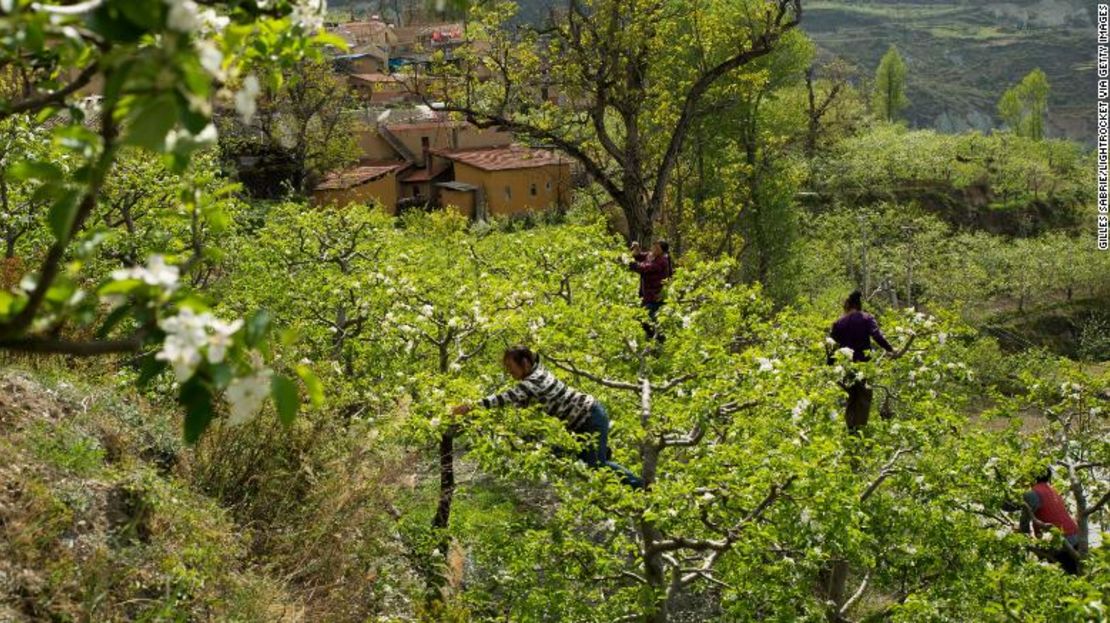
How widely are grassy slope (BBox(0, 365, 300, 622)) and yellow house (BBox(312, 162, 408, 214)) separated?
43.0 m

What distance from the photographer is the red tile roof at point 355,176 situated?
53125 mm

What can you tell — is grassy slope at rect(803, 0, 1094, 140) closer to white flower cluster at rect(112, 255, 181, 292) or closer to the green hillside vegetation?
the green hillside vegetation

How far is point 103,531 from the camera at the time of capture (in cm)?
670

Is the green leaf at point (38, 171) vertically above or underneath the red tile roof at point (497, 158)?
above

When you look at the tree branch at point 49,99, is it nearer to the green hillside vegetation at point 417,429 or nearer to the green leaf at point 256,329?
the green hillside vegetation at point 417,429

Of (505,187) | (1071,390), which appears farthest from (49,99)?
(505,187)

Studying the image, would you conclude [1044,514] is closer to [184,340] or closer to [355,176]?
[184,340]

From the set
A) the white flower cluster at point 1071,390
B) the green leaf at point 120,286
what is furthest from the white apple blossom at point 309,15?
the white flower cluster at point 1071,390

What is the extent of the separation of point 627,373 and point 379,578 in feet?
9.19

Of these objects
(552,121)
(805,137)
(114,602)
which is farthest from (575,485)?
(805,137)

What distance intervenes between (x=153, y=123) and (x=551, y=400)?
5604 mm

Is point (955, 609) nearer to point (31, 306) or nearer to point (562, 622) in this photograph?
point (562, 622)

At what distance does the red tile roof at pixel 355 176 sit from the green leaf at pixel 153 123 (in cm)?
5199

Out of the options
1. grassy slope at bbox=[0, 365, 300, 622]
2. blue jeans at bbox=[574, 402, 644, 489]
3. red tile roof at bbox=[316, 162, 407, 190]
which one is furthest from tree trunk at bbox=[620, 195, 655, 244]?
red tile roof at bbox=[316, 162, 407, 190]
